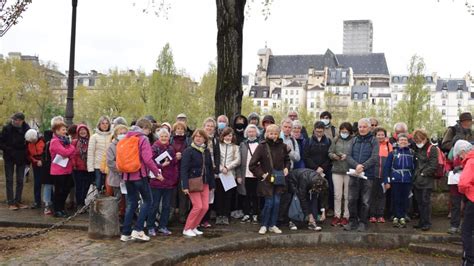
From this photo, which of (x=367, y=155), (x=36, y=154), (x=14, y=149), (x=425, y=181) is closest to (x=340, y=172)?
(x=367, y=155)

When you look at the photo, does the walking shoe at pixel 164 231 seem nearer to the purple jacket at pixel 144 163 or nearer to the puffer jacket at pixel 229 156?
the purple jacket at pixel 144 163

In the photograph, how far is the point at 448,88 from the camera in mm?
119938

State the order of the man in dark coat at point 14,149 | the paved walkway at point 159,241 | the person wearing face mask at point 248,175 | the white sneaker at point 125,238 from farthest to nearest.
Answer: the man in dark coat at point 14,149 → the person wearing face mask at point 248,175 → the white sneaker at point 125,238 → the paved walkway at point 159,241

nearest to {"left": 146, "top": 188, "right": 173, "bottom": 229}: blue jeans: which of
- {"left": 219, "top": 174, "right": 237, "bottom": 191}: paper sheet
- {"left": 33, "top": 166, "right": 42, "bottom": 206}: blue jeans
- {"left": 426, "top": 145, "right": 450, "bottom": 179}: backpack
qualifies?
{"left": 219, "top": 174, "right": 237, "bottom": 191}: paper sheet

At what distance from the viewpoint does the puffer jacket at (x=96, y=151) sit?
28.0ft

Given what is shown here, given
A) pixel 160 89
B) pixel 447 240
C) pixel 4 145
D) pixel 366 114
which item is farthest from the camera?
pixel 366 114

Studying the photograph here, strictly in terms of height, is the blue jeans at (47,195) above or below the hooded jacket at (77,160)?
below

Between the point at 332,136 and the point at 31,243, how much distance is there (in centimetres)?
580

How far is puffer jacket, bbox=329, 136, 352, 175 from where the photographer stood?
8453mm

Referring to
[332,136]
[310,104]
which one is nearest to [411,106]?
[332,136]

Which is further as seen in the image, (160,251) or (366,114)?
(366,114)

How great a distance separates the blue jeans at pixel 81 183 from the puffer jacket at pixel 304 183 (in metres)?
3.93

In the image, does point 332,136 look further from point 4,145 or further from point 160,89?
point 160,89

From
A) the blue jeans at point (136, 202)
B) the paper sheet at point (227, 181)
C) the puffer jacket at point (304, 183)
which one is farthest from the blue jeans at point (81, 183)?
the puffer jacket at point (304, 183)
